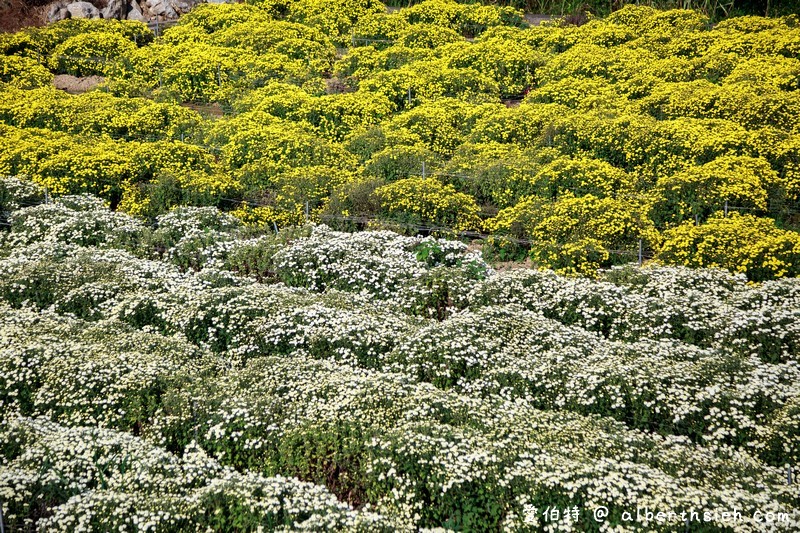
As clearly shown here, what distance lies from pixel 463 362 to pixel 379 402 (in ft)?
7.11

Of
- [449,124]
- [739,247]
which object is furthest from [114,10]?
[739,247]

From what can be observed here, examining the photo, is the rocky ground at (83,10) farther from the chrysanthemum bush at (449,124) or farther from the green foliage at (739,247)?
the green foliage at (739,247)

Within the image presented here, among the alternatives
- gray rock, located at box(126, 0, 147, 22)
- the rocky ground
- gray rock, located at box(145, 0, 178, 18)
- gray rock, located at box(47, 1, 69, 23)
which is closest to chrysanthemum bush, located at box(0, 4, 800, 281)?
gray rock, located at box(47, 1, 69, 23)

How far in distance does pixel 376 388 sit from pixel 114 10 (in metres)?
35.0

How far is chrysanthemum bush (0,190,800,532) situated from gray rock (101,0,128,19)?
85.0 feet

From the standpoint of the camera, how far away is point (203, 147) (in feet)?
87.7

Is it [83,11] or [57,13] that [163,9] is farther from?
[57,13]

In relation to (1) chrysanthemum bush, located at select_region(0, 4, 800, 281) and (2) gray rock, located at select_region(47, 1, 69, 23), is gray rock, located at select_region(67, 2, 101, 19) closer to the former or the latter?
(2) gray rock, located at select_region(47, 1, 69, 23)

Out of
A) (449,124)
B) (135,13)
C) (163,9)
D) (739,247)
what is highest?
(163,9)

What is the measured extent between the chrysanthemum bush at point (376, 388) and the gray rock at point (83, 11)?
84.0 feet

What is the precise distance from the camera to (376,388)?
1457 cm

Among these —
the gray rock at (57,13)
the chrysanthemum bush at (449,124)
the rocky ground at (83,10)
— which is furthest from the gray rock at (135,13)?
the chrysanthemum bush at (449,124)

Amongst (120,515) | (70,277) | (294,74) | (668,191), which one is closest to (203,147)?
(294,74)

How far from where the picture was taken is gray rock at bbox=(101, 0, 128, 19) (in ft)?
141
